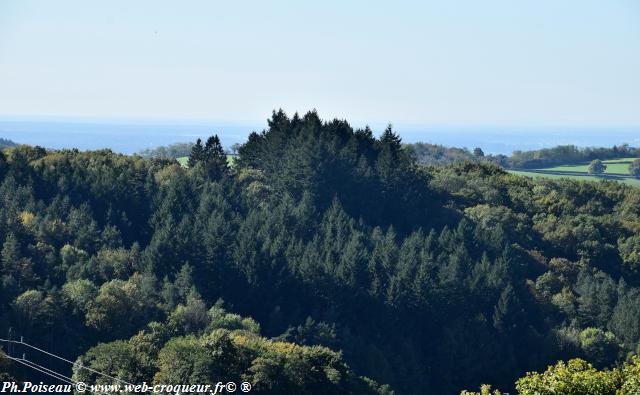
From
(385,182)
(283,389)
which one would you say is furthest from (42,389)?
(385,182)

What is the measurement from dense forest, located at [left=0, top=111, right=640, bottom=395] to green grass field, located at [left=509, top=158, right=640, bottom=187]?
115 feet

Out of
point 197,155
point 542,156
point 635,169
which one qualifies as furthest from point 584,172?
point 197,155

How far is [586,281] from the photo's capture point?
2803 inches

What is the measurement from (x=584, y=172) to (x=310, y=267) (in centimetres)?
7356

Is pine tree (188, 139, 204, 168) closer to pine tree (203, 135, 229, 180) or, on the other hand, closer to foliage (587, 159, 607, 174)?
pine tree (203, 135, 229, 180)

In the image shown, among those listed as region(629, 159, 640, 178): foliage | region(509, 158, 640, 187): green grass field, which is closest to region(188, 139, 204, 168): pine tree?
region(509, 158, 640, 187): green grass field

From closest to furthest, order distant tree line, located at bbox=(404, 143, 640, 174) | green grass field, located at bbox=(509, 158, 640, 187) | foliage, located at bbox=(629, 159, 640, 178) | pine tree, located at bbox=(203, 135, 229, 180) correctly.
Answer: pine tree, located at bbox=(203, 135, 229, 180) < green grass field, located at bbox=(509, 158, 640, 187) < foliage, located at bbox=(629, 159, 640, 178) < distant tree line, located at bbox=(404, 143, 640, 174)

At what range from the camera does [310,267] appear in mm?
65500

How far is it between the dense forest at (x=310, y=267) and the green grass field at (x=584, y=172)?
35.2 meters

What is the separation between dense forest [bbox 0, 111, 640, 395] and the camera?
51.6 metres

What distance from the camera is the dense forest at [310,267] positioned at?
51562 millimetres

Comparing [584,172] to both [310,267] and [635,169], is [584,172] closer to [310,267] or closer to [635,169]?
[635,169]

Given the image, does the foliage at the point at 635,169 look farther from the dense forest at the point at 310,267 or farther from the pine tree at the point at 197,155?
the pine tree at the point at 197,155

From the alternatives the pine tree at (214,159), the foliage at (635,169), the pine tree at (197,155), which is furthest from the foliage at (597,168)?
the pine tree at (197,155)
